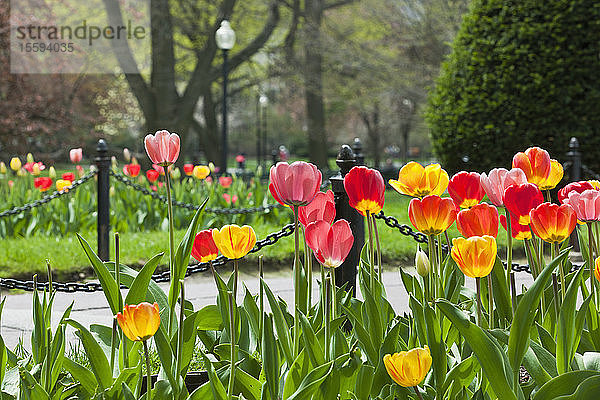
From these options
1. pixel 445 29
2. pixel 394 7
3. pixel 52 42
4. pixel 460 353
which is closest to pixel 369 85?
pixel 394 7

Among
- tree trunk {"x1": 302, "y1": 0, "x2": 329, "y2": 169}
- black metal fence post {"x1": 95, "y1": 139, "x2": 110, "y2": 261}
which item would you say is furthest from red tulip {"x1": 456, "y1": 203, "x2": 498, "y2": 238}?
tree trunk {"x1": 302, "y1": 0, "x2": 329, "y2": 169}

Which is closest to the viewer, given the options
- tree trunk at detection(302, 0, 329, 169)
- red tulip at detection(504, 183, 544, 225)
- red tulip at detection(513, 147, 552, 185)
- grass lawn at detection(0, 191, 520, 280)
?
red tulip at detection(504, 183, 544, 225)

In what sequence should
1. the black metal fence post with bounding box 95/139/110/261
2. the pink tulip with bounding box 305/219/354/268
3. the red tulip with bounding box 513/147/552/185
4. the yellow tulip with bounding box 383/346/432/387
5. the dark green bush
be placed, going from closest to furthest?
the yellow tulip with bounding box 383/346/432/387, the pink tulip with bounding box 305/219/354/268, the red tulip with bounding box 513/147/552/185, the black metal fence post with bounding box 95/139/110/261, the dark green bush

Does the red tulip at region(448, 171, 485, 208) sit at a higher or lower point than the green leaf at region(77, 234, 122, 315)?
higher

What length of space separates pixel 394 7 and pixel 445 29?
85.5 inches

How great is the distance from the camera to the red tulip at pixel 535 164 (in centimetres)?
210

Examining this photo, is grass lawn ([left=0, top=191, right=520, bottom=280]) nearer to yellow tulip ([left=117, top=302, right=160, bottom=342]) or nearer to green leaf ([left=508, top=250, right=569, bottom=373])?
yellow tulip ([left=117, top=302, right=160, bottom=342])

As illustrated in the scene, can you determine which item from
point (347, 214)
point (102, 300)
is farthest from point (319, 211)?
point (102, 300)

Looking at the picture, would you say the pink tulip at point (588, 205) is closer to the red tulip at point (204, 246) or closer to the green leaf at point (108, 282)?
the red tulip at point (204, 246)

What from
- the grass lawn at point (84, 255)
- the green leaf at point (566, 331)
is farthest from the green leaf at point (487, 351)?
the grass lawn at point (84, 255)

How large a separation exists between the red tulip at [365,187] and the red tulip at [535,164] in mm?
503

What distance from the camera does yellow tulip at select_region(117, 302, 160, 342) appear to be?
4.76 ft

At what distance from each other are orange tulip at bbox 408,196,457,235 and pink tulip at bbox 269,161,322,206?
25 centimetres

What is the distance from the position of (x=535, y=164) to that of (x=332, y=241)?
0.77 m
